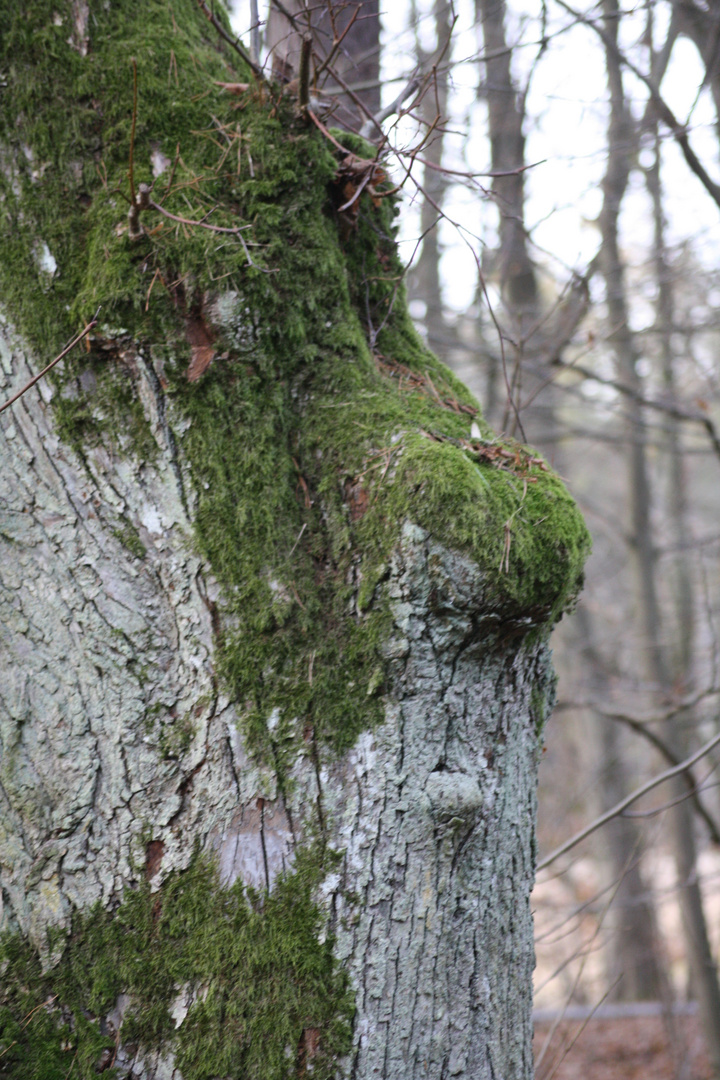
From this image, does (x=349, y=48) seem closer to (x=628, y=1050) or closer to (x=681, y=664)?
(x=681, y=664)

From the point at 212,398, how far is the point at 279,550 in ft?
1.24

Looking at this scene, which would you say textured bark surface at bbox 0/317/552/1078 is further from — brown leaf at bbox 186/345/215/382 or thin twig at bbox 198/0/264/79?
thin twig at bbox 198/0/264/79

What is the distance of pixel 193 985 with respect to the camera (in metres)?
1.36

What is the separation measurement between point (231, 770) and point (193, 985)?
41 cm

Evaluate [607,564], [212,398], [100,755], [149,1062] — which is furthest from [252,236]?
[607,564]

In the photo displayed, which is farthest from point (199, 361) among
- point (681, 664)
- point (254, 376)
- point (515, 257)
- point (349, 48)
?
point (681, 664)

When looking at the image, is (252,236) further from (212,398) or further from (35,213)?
(35,213)

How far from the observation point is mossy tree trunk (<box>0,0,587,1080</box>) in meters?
1.38

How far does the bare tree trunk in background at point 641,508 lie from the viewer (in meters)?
4.51

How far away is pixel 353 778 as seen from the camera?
4.73ft

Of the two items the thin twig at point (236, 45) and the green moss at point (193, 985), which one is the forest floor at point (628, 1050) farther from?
the thin twig at point (236, 45)

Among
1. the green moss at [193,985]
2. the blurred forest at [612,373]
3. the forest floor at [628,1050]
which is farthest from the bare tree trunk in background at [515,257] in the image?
the forest floor at [628,1050]

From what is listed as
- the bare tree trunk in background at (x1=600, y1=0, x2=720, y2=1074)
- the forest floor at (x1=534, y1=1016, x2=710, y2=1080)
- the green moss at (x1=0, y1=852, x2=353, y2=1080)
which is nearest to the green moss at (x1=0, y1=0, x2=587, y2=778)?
the green moss at (x1=0, y1=852, x2=353, y2=1080)

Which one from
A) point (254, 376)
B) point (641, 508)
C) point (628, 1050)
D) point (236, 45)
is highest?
point (641, 508)
